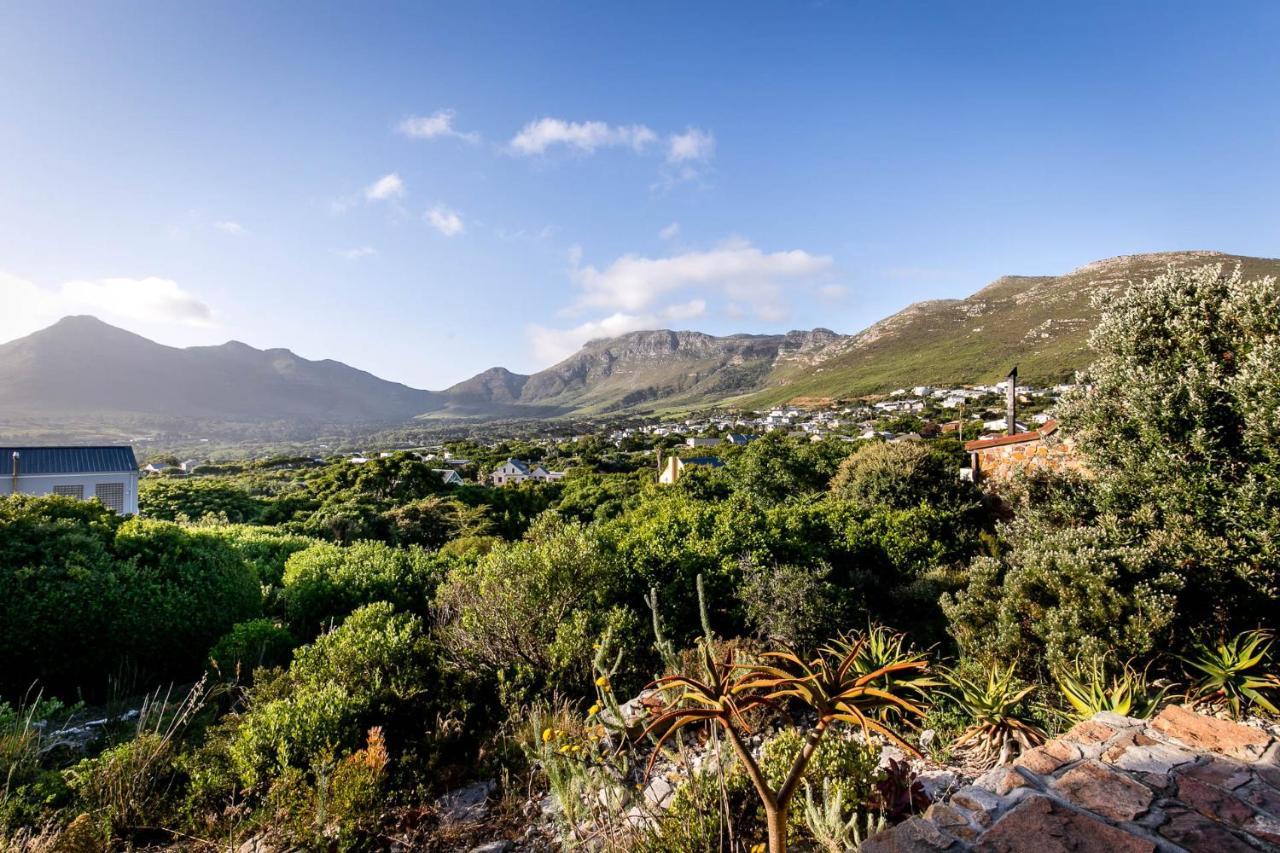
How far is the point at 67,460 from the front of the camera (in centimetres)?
2106

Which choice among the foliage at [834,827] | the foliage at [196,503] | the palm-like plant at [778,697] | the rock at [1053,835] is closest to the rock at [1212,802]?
the rock at [1053,835]

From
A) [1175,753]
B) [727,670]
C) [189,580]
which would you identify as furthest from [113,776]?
[1175,753]

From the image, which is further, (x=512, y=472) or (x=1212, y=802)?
(x=512, y=472)

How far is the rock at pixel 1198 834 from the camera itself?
216cm

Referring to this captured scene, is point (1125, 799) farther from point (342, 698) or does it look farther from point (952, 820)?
point (342, 698)

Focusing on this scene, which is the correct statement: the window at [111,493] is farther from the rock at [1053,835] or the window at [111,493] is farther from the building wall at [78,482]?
the rock at [1053,835]

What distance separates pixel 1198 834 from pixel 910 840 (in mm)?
1109

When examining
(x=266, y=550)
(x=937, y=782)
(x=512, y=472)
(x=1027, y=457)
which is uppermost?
(x=1027, y=457)

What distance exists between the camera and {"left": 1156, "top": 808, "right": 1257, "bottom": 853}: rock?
2.16 metres

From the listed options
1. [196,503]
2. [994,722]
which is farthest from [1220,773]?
[196,503]

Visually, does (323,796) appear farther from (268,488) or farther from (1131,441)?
(268,488)

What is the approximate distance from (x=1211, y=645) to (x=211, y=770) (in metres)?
7.13

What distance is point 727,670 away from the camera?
68.9 inches

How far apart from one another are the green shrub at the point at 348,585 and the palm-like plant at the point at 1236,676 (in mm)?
7451
